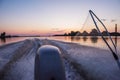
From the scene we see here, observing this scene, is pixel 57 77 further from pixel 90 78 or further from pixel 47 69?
pixel 90 78

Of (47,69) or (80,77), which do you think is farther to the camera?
(80,77)

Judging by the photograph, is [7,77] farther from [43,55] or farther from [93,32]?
[93,32]

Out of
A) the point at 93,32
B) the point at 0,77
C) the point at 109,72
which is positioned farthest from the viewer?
the point at 93,32

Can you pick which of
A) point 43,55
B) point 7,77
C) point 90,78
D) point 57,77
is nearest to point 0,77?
point 7,77

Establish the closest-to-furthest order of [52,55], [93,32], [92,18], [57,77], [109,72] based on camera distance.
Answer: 1. [57,77]
2. [52,55]
3. [92,18]
4. [109,72]
5. [93,32]

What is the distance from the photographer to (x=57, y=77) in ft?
13.8

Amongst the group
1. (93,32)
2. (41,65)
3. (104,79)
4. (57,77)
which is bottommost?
(104,79)

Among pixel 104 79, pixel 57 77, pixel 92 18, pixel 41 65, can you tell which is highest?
pixel 92 18

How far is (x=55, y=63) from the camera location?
14.4 ft

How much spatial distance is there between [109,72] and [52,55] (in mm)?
4489

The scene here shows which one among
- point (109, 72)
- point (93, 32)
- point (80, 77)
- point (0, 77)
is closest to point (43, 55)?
point (80, 77)

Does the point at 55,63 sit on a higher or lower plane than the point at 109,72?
higher

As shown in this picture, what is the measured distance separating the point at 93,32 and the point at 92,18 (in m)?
2.15

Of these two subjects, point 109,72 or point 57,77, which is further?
point 109,72
